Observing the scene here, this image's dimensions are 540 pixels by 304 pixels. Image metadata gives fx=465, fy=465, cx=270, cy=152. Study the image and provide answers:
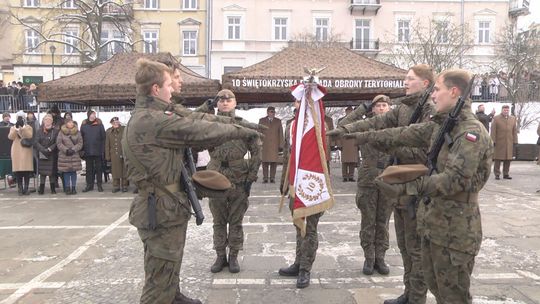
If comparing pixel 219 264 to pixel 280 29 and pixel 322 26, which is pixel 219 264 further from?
pixel 322 26

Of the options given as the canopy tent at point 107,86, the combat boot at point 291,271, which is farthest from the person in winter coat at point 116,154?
the combat boot at point 291,271

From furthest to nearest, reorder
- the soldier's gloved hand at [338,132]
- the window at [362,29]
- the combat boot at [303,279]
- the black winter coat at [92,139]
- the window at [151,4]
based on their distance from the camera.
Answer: the window at [362,29]
the window at [151,4]
the black winter coat at [92,139]
the combat boot at [303,279]
the soldier's gloved hand at [338,132]

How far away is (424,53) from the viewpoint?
887 inches

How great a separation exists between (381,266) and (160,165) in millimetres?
3013

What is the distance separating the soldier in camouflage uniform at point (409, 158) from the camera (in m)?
4.09

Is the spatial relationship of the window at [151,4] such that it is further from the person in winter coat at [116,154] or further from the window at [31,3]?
the person in winter coat at [116,154]

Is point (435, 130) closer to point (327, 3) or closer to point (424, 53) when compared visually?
point (424, 53)

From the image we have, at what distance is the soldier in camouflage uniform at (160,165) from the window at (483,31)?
3895 centimetres

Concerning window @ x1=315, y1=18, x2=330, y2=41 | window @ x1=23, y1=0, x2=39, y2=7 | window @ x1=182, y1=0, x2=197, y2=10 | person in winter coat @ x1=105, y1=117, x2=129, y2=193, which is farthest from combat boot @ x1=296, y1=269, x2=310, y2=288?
window @ x1=23, y1=0, x2=39, y2=7

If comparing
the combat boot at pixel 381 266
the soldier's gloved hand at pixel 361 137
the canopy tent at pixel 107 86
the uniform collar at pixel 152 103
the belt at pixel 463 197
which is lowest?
the combat boot at pixel 381 266

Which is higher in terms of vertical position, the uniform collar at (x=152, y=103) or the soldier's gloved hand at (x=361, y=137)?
the uniform collar at (x=152, y=103)

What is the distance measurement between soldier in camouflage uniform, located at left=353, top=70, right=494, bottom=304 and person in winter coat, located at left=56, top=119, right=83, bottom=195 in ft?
30.5

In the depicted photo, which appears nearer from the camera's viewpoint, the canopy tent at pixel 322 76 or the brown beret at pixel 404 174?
the brown beret at pixel 404 174

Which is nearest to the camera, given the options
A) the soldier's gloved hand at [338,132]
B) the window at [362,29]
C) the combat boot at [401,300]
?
the combat boot at [401,300]
